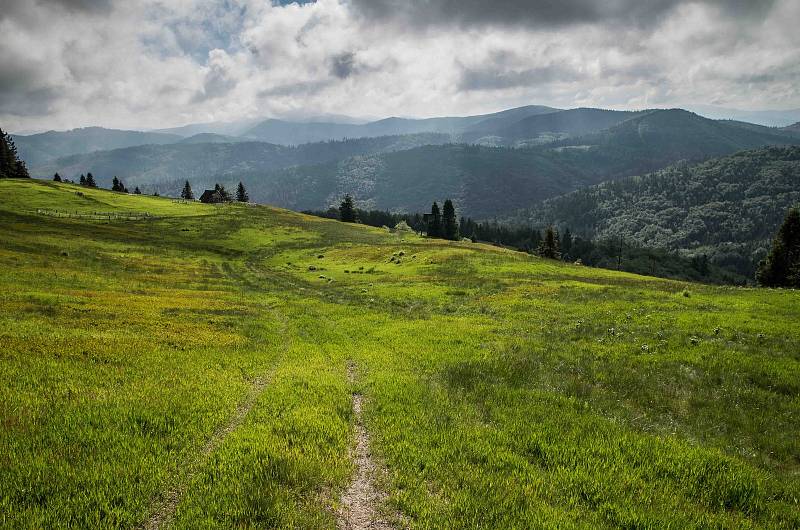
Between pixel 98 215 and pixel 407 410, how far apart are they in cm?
10524

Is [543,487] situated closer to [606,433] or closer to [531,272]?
[606,433]

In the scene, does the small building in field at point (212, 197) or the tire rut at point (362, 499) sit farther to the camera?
the small building in field at point (212, 197)

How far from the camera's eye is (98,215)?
89.9 meters

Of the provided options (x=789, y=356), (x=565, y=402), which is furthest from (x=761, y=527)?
(x=789, y=356)

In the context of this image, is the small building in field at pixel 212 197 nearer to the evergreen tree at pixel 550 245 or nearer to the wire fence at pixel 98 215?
the wire fence at pixel 98 215

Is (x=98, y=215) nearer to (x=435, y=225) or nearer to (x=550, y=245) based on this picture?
(x=435, y=225)

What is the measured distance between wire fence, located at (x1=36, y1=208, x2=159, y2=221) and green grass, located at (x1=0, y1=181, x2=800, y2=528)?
67.3 m

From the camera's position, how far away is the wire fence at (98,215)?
80.9m

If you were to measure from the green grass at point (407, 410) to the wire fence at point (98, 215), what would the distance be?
67.3 m

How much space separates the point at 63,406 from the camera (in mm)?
9789

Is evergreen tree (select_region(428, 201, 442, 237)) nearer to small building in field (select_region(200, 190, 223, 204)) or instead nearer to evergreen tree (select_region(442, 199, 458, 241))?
evergreen tree (select_region(442, 199, 458, 241))

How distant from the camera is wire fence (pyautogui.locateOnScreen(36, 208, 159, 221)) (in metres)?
80.9

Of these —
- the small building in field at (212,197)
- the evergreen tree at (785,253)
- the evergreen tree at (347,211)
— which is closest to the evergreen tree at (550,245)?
the evergreen tree at (785,253)

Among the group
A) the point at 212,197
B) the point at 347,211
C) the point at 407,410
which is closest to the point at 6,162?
the point at 212,197
